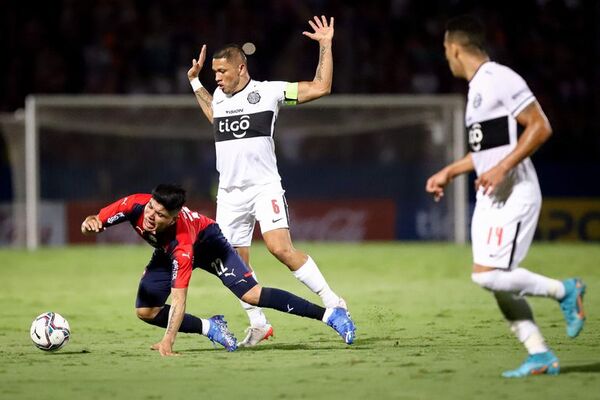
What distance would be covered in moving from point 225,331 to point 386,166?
14450mm

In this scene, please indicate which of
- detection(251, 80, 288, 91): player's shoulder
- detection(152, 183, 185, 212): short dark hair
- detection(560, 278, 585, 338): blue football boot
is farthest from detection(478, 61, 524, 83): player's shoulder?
detection(251, 80, 288, 91): player's shoulder

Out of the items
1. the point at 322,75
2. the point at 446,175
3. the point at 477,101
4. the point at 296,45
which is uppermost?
the point at 296,45

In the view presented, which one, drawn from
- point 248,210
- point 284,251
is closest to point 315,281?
A: point 284,251

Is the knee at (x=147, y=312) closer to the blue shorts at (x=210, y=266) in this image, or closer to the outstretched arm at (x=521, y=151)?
the blue shorts at (x=210, y=266)

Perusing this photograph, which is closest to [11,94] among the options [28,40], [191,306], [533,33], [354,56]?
[28,40]

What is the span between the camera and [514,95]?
6668 millimetres

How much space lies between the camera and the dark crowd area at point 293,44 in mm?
24375

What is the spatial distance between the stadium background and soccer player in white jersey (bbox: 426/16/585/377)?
1688 cm

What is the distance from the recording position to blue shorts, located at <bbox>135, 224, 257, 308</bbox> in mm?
8469

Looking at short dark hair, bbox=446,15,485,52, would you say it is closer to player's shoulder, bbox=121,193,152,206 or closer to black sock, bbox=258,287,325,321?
black sock, bbox=258,287,325,321

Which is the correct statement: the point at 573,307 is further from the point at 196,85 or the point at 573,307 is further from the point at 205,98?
the point at 196,85

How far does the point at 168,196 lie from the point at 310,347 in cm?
170

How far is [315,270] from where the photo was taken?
29.7ft

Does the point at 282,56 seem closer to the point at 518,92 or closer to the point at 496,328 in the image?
the point at 496,328
